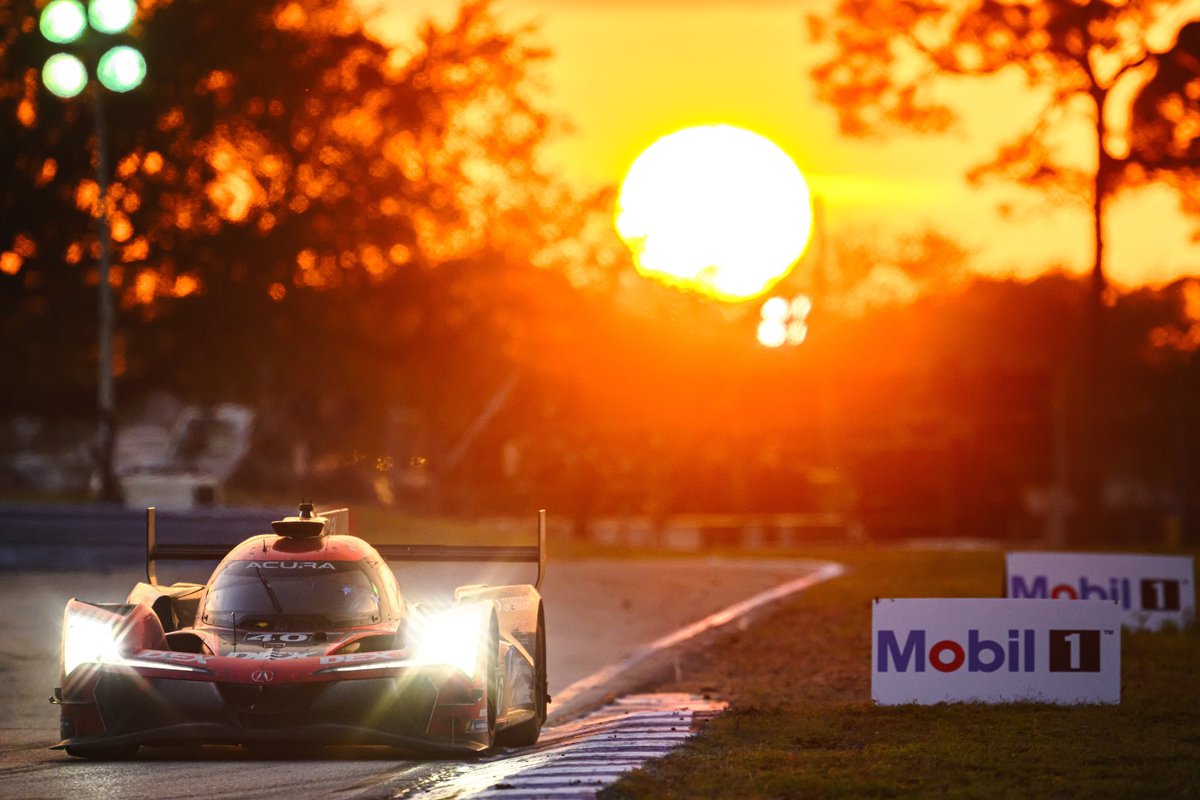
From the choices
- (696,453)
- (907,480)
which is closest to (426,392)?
(696,453)

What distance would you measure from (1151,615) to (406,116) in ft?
96.8

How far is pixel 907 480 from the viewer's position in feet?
230

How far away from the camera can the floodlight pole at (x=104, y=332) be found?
35.1 m

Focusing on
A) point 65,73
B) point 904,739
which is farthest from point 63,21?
point 904,739

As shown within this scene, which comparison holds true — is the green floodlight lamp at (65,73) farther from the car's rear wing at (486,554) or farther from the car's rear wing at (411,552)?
the car's rear wing at (486,554)

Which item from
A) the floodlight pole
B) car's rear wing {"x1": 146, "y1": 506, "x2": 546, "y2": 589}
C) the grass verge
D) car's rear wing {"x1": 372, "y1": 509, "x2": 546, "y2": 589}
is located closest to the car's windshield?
car's rear wing {"x1": 146, "y1": 506, "x2": 546, "y2": 589}

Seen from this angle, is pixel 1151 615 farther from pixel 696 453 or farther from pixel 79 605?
pixel 696 453

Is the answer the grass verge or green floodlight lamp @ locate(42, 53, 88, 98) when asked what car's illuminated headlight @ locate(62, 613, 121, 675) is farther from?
green floodlight lamp @ locate(42, 53, 88, 98)

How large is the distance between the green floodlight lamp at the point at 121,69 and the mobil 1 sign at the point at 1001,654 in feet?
32.4

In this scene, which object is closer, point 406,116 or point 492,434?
point 406,116

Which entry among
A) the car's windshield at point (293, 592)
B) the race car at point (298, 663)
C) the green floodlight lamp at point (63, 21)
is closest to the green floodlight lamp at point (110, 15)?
the green floodlight lamp at point (63, 21)

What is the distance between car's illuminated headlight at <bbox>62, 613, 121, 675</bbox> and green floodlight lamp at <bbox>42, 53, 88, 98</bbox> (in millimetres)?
9096

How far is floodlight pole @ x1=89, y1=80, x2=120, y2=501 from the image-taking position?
35125 millimetres

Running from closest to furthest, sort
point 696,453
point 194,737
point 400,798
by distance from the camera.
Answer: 1. point 400,798
2. point 194,737
3. point 696,453
